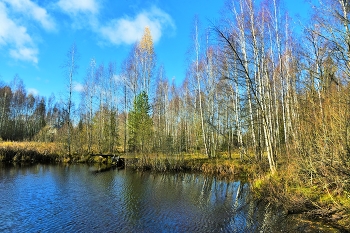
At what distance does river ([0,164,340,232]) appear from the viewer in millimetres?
7727

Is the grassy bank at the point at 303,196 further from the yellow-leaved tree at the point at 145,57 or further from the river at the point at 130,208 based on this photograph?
the yellow-leaved tree at the point at 145,57

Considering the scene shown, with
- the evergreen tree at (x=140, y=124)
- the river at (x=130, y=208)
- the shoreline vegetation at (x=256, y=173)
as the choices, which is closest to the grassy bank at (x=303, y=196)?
the shoreline vegetation at (x=256, y=173)

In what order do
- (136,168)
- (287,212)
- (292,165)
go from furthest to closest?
(136,168) < (292,165) < (287,212)

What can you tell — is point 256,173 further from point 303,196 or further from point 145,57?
point 145,57

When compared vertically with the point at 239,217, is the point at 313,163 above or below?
above

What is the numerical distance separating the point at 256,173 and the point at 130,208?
7.62 metres

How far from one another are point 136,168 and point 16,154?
37.2ft

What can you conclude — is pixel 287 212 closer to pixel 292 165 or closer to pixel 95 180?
pixel 292 165

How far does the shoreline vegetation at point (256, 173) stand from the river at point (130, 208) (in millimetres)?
667

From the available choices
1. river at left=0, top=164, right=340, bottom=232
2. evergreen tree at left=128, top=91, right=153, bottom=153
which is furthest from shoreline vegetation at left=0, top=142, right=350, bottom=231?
evergreen tree at left=128, top=91, right=153, bottom=153

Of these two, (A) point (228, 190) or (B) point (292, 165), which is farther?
(A) point (228, 190)

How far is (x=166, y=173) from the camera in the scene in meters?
19.7

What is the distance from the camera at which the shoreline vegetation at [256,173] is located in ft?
26.6

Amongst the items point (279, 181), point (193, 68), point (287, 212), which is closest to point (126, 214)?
point (287, 212)
